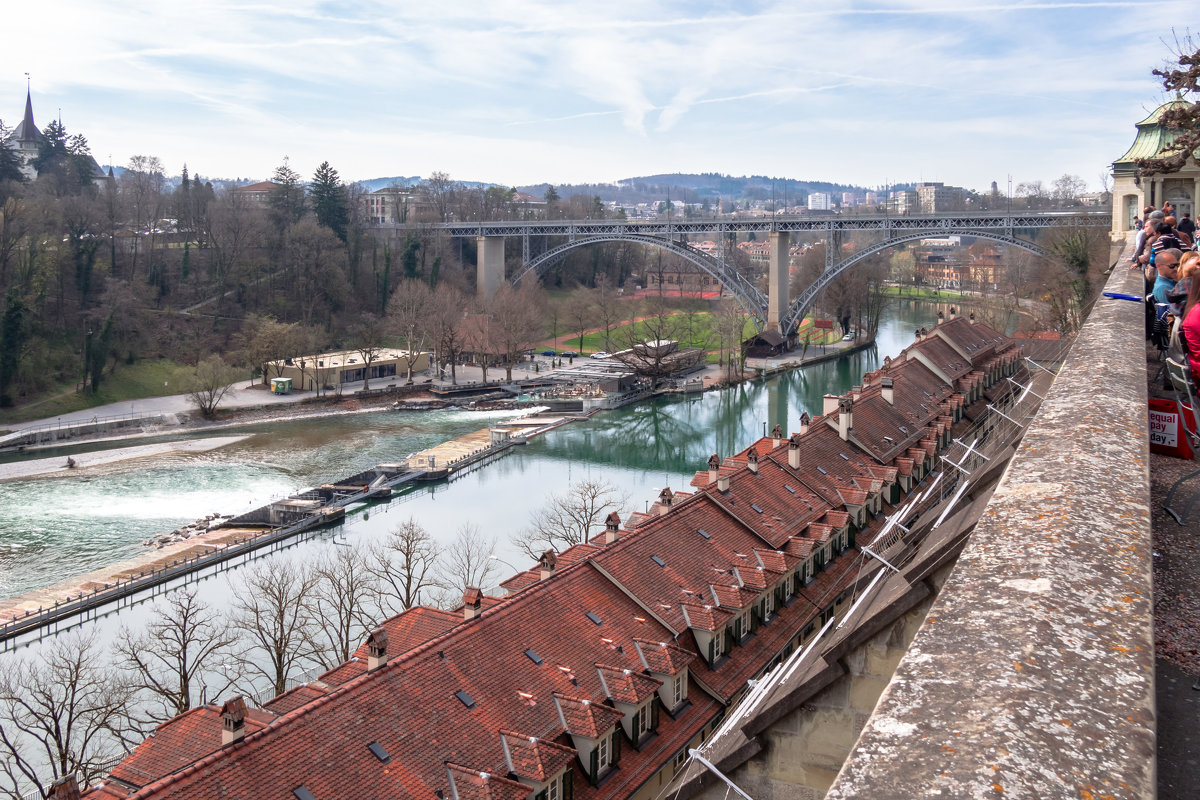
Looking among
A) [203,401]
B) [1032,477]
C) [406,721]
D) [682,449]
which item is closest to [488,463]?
[682,449]

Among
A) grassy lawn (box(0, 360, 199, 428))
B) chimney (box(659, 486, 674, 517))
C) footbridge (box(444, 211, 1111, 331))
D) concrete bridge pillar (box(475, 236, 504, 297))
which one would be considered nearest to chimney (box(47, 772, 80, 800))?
chimney (box(659, 486, 674, 517))

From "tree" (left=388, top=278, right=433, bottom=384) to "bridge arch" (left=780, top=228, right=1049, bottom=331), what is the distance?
1890 cm

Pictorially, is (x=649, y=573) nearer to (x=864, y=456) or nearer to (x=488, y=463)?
(x=864, y=456)

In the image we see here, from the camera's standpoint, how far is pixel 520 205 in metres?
80.4

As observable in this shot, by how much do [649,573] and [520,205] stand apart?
7012cm

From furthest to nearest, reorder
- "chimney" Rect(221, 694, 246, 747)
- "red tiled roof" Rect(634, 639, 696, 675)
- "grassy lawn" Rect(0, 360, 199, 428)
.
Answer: "grassy lawn" Rect(0, 360, 199, 428)
"red tiled roof" Rect(634, 639, 696, 675)
"chimney" Rect(221, 694, 246, 747)

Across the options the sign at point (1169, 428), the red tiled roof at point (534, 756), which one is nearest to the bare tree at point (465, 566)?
the red tiled roof at point (534, 756)

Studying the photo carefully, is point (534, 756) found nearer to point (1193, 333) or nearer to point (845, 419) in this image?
point (1193, 333)

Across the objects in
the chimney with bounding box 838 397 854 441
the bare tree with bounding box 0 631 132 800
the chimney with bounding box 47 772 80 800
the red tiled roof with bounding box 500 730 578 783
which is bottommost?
the bare tree with bounding box 0 631 132 800

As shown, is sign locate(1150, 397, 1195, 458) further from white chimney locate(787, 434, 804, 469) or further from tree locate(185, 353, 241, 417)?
tree locate(185, 353, 241, 417)

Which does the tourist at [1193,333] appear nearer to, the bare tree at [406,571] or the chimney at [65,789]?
the chimney at [65,789]

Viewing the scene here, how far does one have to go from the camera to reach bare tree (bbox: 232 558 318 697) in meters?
15.6

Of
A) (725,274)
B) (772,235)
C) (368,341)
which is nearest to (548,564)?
(368,341)

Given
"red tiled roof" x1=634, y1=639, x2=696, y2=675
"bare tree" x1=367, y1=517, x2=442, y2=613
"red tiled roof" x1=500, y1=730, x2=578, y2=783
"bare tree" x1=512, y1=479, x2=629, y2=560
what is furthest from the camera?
"bare tree" x1=512, y1=479, x2=629, y2=560
